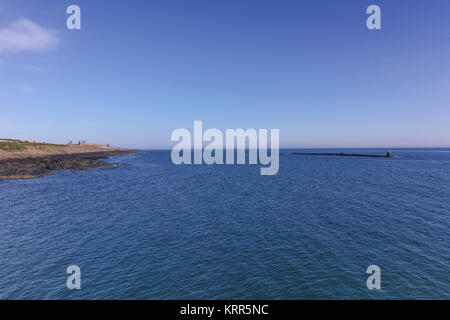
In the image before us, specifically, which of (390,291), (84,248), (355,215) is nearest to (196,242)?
(84,248)

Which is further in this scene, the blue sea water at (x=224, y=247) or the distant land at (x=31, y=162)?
the distant land at (x=31, y=162)

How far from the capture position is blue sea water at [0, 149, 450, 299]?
17.8 meters

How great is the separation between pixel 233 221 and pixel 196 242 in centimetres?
810

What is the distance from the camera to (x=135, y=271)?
65.1ft

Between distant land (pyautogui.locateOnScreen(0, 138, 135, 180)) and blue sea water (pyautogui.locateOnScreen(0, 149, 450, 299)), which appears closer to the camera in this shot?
blue sea water (pyautogui.locateOnScreen(0, 149, 450, 299))

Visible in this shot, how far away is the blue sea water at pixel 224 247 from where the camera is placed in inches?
699

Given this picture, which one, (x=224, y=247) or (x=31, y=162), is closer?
(x=224, y=247)

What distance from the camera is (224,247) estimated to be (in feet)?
79.9

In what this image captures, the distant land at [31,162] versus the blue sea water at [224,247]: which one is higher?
the distant land at [31,162]

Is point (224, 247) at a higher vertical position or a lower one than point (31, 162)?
lower

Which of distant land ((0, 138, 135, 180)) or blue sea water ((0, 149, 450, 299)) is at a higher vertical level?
distant land ((0, 138, 135, 180))
